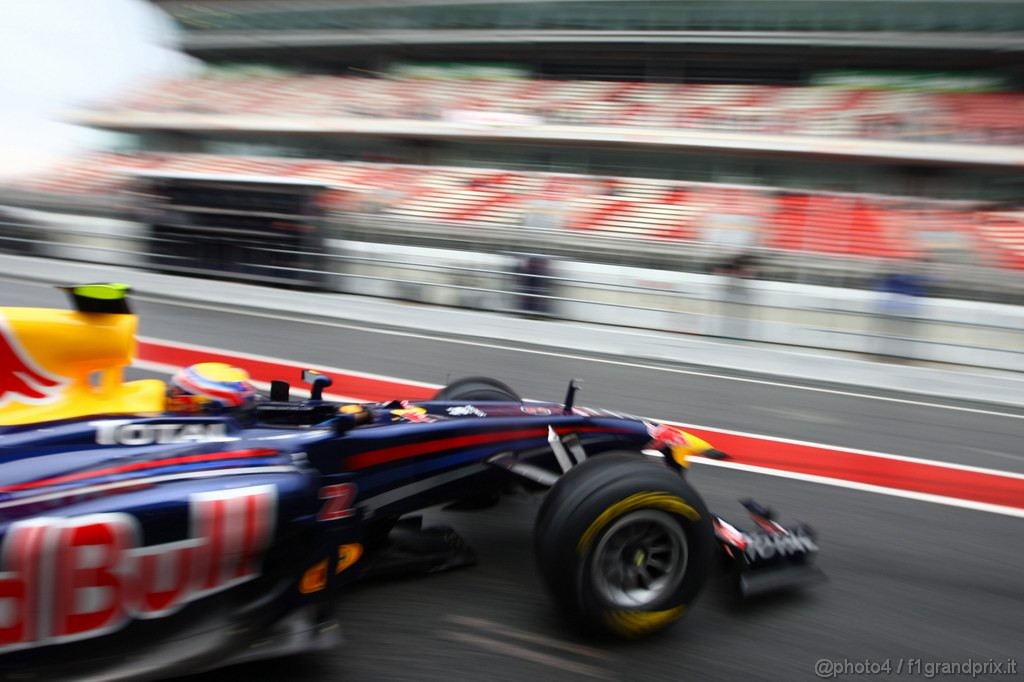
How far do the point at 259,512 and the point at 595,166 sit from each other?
22112mm

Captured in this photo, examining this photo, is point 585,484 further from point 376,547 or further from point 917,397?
point 917,397

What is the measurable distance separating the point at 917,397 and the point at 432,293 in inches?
268

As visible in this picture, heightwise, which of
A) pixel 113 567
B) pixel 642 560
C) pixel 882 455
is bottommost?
pixel 882 455

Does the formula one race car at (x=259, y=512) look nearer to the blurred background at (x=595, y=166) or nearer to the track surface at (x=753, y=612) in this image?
the track surface at (x=753, y=612)

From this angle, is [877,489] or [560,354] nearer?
[877,489]

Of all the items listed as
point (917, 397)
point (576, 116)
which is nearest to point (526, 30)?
point (576, 116)

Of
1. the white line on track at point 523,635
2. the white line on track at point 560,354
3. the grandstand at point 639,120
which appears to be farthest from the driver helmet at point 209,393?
the grandstand at point 639,120

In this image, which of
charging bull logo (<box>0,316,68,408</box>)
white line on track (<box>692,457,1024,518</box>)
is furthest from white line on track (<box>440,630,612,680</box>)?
white line on track (<box>692,457,1024,518</box>)

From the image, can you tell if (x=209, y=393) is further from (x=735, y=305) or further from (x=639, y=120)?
(x=639, y=120)

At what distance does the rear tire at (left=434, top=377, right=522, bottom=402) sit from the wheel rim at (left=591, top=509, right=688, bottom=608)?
1360mm

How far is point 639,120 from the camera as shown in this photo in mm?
23672

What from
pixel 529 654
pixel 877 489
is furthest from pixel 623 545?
pixel 877 489

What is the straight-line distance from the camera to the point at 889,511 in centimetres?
436

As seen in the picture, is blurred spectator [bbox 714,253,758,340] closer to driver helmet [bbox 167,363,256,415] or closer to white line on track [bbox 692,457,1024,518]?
white line on track [bbox 692,457,1024,518]
